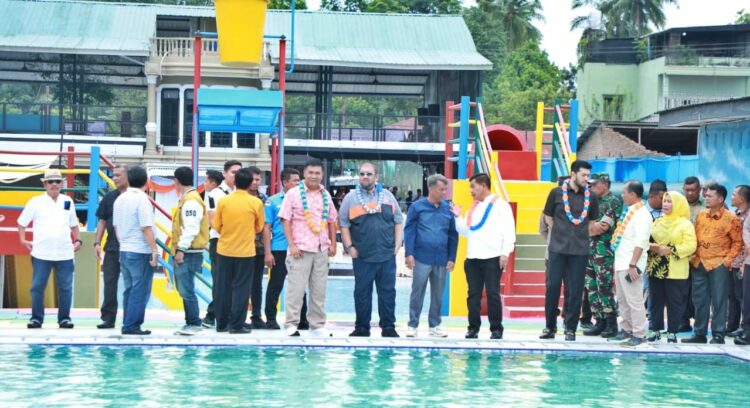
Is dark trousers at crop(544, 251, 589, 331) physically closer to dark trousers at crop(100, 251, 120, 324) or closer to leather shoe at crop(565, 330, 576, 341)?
leather shoe at crop(565, 330, 576, 341)

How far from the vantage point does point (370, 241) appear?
13.0m

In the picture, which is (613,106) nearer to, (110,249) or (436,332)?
(436,332)

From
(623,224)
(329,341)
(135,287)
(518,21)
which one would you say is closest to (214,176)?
(135,287)

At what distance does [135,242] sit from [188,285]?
72 centimetres

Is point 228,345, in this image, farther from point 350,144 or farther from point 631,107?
point 631,107

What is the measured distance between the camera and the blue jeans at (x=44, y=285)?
1309cm

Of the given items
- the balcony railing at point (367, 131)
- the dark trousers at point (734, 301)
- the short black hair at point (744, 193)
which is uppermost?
the balcony railing at point (367, 131)

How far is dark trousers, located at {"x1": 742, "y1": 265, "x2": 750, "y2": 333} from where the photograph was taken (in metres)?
12.9

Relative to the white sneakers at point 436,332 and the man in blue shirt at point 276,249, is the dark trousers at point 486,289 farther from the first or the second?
the man in blue shirt at point 276,249

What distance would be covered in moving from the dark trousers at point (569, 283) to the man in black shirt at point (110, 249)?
4667 millimetres

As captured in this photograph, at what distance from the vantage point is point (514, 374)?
11.0m

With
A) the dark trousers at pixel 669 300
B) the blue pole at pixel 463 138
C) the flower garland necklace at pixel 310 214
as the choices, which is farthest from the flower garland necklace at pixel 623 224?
the blue pole at pixel 463 138

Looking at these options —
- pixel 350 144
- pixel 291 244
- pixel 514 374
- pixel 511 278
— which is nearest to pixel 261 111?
pixel 511 278

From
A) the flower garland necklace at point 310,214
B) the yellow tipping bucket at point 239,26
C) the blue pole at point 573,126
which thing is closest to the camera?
the flower garland necklace at point 310,214
